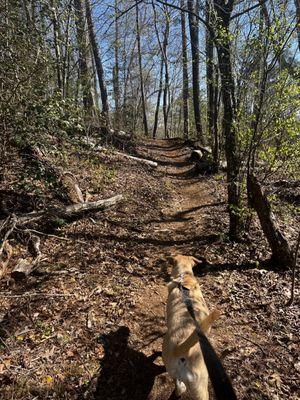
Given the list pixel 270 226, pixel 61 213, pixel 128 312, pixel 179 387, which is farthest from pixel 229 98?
pixel 179 387

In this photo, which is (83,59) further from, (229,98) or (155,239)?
(155,239)

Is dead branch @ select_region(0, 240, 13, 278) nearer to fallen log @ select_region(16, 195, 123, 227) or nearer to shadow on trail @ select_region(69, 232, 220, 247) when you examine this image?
fallen log @ select_region(16, 195, 123, 227)

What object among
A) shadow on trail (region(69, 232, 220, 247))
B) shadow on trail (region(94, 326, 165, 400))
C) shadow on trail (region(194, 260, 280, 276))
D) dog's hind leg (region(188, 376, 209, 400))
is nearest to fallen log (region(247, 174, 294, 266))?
shadow on trail (region(194, 260, 280, 276))

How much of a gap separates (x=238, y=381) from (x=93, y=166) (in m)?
7.76

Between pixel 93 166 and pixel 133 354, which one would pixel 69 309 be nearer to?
pixel 133 354

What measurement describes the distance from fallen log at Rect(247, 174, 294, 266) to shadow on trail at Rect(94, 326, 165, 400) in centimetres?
311

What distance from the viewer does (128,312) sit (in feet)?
14.9

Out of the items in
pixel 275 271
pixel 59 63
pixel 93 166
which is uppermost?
pixel 59 63

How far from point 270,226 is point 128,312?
311 cm

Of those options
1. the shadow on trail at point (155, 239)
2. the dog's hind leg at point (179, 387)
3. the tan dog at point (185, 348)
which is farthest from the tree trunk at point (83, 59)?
the dog's hind leg at point (179, 387)

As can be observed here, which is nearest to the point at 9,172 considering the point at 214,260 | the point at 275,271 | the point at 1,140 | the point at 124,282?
the point at 1,140

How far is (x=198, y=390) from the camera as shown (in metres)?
2.79

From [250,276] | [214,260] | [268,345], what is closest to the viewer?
[268,345]

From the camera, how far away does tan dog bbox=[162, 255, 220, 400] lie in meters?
2.79
